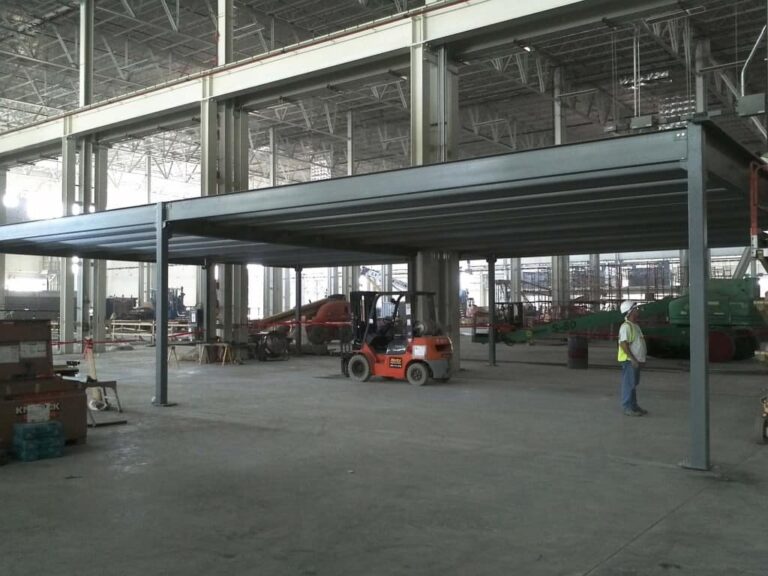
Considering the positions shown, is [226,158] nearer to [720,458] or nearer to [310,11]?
[310,11]

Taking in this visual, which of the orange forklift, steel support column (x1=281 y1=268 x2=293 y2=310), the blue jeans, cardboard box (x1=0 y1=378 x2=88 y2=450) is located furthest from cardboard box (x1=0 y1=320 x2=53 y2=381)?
steel support column (x1=281 y1=268 x2=293 y2=310)

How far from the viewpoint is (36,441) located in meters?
7.54

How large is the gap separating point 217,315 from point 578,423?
15335 mm

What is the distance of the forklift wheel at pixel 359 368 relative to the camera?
15.1 m

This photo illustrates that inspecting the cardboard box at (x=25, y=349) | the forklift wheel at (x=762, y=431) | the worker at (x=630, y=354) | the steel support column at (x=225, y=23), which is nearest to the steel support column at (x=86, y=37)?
the steel support column at (x=225, y=23)

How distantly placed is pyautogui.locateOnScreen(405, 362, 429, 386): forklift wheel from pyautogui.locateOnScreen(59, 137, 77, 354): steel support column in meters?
14.0

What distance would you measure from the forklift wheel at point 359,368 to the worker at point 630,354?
6236 millimetres

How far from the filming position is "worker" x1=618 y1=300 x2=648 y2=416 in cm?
1005

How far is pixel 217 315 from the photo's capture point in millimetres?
22281

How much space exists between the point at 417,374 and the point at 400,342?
1.03 meters

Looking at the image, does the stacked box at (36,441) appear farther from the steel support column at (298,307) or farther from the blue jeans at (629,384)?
the steel support column at (298,307)

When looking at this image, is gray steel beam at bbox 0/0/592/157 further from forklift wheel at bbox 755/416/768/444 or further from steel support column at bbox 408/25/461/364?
forklift wheel at bbox 755/416/768/444

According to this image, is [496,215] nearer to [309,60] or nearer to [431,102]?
[431,102]

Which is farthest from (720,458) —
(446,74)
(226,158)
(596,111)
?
(596,111)
